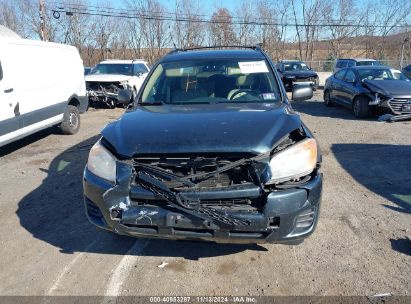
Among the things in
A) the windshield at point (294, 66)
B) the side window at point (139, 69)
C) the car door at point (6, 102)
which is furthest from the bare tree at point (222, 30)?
the car door at point (6, 102)

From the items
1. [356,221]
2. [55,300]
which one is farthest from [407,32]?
[55,300]

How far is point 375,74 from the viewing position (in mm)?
11562

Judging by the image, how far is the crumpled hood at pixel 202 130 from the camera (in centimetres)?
275

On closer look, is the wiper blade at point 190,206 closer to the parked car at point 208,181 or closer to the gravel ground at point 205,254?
the parked car at point 208,181

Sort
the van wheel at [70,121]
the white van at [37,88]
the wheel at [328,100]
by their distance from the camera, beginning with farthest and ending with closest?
the wheel at [328,100] < the van wheel at [70,121] < the white van at [37,88]

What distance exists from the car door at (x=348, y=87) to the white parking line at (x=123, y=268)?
967 centimetres

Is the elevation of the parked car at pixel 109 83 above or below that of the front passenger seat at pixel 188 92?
below

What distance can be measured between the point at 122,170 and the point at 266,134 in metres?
1.14

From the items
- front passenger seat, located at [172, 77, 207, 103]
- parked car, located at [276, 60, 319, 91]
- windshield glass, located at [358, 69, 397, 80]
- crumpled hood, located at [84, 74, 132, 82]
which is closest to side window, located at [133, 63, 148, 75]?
crumpled hood, located at [84, 74, 132, 82]

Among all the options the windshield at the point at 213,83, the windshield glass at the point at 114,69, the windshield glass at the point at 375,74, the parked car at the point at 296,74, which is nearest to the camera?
the windshield at the point at 213,83

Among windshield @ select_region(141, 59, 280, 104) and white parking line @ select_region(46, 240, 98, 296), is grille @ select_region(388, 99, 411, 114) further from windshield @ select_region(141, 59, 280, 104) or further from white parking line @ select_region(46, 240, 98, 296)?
white parking line @ select_region(46, 240, 98, 296)

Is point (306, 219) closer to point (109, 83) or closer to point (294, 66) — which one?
point (109, 83)

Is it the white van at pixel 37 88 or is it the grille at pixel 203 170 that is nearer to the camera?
the grille at pixel 203 170

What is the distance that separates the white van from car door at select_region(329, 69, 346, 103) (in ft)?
27.1
